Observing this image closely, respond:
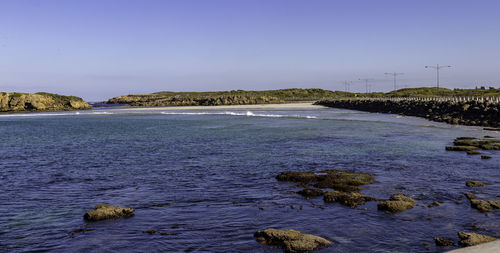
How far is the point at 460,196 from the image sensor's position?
13.5 metres

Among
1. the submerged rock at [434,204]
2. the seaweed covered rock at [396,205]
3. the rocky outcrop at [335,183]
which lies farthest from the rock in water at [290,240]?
the submerged rock at [434,204]

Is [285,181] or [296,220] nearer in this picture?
[296,220]

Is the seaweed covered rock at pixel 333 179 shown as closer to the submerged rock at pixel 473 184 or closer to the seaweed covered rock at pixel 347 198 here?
the seaweed covered rock at pixel 347 198

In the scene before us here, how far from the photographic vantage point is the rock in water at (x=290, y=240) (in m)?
8.98

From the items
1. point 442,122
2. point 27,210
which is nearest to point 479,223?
point 27,210

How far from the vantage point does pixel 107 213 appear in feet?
38.2

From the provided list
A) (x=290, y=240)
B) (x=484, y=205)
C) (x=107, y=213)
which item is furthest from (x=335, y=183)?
(x=107, y=213)

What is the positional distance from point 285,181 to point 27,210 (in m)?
9.21

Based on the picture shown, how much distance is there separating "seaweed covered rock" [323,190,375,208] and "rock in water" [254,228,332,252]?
138 inches

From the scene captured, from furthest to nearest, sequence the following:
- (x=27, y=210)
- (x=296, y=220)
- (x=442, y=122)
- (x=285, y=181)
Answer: (x=442, y=122) < (x=285, y=181) < (x=27, y=210) < (x=296, y=220)

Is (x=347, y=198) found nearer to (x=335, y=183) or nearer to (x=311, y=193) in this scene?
(x=311, y=193)

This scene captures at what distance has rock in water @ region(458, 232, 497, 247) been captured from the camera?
8.91 meters

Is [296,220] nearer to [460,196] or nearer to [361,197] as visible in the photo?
[361,197]

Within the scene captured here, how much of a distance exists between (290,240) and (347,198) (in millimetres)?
4377
